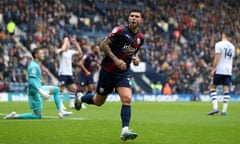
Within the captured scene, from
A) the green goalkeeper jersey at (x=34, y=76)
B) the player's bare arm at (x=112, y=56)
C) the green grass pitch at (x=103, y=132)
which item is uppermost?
the player's bare arm at (x=112, y=56)

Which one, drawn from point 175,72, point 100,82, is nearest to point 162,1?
point 175,72

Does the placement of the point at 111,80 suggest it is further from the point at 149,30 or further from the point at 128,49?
the point at 149,30

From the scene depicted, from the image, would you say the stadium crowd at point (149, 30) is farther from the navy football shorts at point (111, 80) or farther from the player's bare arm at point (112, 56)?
the player's bare arm at point (112, 56)

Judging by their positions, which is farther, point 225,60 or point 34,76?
point 225,60

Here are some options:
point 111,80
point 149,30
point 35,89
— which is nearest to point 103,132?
point 111,80

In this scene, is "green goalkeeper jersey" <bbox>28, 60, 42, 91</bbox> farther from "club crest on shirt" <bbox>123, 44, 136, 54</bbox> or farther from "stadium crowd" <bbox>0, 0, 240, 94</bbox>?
"stadium crowd" <bbox>0, 0, 240, 94</bbox>

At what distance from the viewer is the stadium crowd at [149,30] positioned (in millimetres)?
33781

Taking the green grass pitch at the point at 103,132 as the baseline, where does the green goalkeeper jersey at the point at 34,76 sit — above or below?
above

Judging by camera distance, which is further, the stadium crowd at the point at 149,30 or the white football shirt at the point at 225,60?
the stadium crowd at the point at 149,30

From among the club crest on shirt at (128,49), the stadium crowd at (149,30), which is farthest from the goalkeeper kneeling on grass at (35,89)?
the stadium crowd at (149,30)

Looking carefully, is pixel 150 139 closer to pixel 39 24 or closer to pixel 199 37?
pixel 39 24

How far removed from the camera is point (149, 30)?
42.9 metres

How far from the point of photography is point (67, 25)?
125 feet

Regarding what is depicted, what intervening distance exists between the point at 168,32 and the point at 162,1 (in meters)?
3.52
